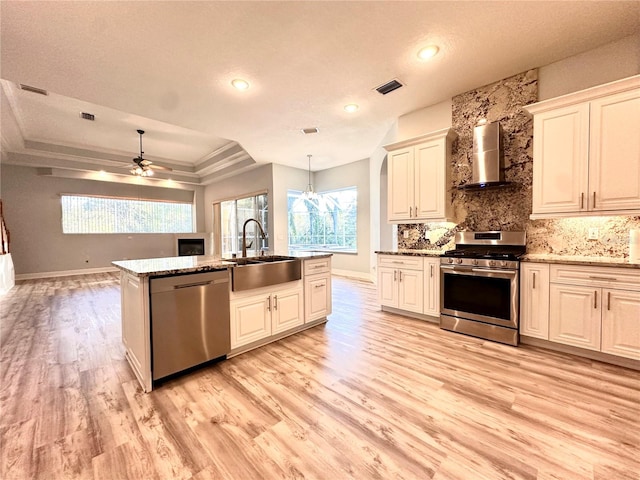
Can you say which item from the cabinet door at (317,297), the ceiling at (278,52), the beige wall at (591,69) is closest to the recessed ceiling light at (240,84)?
the ceiling at (278,52)

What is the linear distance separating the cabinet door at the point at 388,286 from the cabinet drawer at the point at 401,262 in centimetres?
7

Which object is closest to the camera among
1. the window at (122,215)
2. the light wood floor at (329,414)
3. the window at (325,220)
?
the light wood floor at (329,414)

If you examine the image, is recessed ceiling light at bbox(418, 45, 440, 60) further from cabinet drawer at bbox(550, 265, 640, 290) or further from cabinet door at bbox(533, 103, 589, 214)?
cabinet drawer at bbox(550, 265, 640, 290)

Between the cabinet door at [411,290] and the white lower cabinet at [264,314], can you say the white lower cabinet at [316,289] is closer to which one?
the white lower cabinet at [264,314]

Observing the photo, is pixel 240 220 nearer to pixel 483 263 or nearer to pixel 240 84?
pixel 240 84

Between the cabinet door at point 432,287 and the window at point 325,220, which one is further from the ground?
the window at point 325,220

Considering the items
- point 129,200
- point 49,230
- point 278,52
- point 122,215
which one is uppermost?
point 278,52

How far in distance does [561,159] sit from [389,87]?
6.38 feet

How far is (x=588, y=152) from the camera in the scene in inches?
97.5

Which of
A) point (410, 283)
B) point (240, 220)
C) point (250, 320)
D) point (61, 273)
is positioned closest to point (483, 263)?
point (410, 283)

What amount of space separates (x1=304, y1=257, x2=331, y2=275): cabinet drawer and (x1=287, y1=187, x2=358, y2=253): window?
333 centimetres

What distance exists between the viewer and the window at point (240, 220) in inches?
277

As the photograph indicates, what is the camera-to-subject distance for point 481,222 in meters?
3.36

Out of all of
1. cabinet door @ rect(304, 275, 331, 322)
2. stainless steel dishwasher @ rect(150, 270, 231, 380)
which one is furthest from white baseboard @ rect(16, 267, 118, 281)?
cabinet door @ rect(304, 275, 331, 322)
